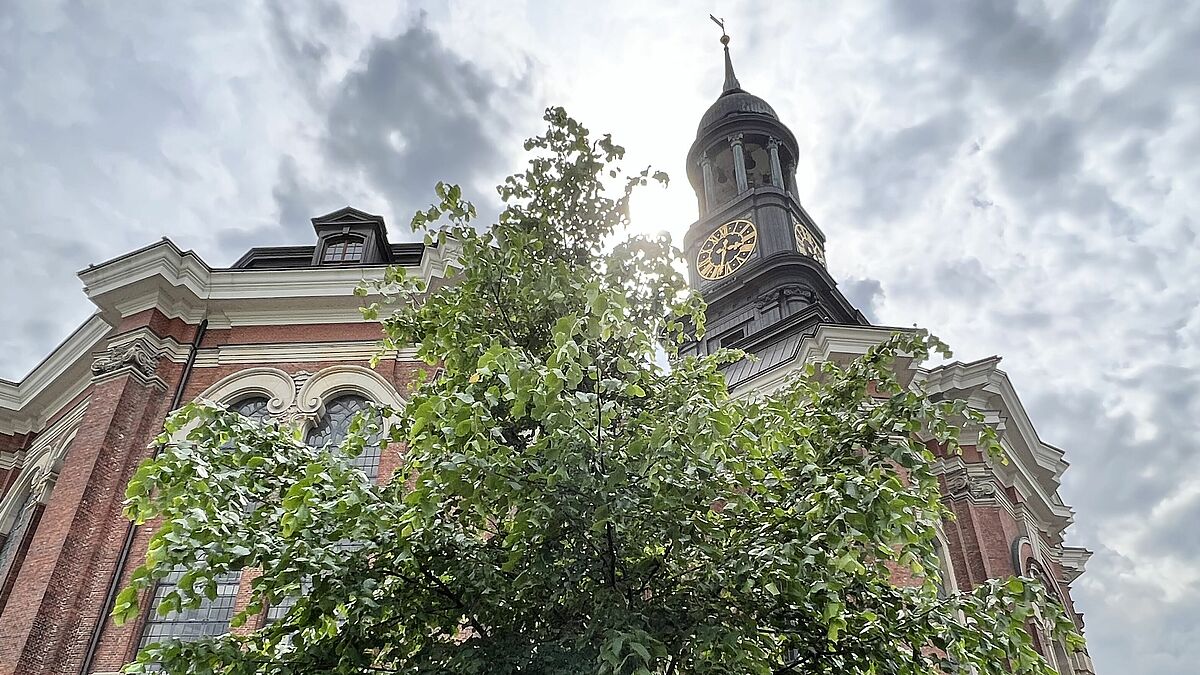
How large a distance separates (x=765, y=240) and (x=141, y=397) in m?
20.1

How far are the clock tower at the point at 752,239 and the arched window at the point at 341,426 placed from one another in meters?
10.9

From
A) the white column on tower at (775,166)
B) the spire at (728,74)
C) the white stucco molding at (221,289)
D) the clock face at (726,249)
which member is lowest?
the white stucco molding at (221,289)

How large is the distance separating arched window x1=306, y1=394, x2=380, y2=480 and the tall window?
17.2 ft

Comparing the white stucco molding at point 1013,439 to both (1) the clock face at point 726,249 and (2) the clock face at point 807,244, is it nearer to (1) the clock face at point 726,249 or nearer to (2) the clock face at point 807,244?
(2) the clock face at point 807,244

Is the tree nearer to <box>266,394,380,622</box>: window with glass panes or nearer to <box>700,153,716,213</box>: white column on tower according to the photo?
<box>266,394,380,622</box>: window with glass panes

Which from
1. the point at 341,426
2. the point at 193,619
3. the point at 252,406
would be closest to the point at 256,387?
the point at 252,406

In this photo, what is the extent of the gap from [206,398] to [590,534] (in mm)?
9770

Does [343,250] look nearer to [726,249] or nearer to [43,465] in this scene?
[43,465]

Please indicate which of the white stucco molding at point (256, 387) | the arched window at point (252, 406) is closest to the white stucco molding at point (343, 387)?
the white stucco molding at point (256, 387)

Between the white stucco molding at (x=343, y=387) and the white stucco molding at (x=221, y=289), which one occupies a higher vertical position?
the white stucco molding at (x=221, y=289)

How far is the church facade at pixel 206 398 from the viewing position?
Answer: 11.0 m

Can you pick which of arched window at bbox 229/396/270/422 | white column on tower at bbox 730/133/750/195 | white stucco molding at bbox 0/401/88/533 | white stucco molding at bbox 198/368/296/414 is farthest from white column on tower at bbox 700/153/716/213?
white stucco molding at bbox 0/401/88/533

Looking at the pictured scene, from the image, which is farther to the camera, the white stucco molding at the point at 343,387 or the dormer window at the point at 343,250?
the dormer window at the point at 343,250

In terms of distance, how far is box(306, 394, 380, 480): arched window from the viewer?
1231cm
